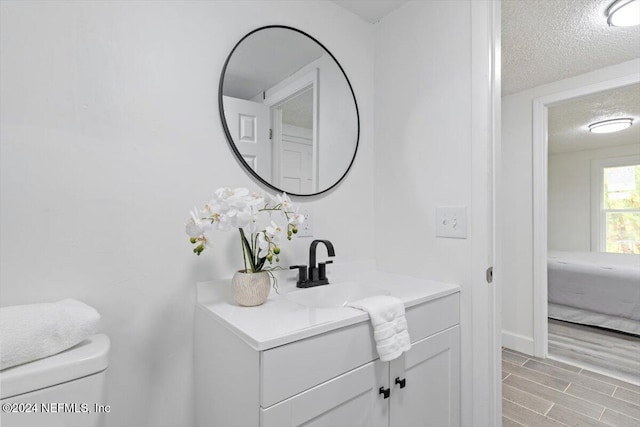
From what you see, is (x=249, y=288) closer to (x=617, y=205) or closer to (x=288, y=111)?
(x=288, y=111)

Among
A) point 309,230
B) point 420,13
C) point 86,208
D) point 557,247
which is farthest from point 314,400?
point 557,247

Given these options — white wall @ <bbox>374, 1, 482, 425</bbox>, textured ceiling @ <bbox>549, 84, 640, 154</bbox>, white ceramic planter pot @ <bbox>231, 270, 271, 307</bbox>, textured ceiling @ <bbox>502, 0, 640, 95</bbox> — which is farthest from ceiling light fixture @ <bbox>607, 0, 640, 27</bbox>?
white ceramic planter pot @ <bbox>231, 270, 271, 307</bbox>

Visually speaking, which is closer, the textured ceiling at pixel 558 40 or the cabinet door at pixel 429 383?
the cabinet door at pixel 429 383

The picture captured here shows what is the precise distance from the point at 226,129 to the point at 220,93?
0.14 meters

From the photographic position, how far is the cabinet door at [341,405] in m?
0.73

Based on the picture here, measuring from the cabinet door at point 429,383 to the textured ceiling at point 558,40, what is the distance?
174cm

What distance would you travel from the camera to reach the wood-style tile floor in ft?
5.51

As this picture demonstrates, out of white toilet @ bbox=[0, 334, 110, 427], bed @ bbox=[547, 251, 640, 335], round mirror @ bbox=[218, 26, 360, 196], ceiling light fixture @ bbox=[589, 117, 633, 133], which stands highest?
ceiling light fixture @ bbox=[589, 117, 633, 133]

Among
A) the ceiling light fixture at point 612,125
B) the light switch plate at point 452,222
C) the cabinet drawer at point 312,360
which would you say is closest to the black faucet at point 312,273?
the cabinet drawer at point 312,360

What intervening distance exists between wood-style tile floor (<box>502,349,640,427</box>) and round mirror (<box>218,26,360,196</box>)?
1742 millimetres

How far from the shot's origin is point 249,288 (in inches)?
39.3

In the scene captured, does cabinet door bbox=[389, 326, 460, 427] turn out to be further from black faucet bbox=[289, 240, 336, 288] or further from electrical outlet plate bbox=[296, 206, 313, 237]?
electrical outlet plate bbox=[296, 206, 313, 237]

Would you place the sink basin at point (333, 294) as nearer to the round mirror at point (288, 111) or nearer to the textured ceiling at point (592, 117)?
the round mirror at point (288, 111)

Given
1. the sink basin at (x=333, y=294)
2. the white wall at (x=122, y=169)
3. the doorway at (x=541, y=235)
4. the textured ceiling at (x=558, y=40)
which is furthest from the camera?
the doorway at (x=541, y=235)
